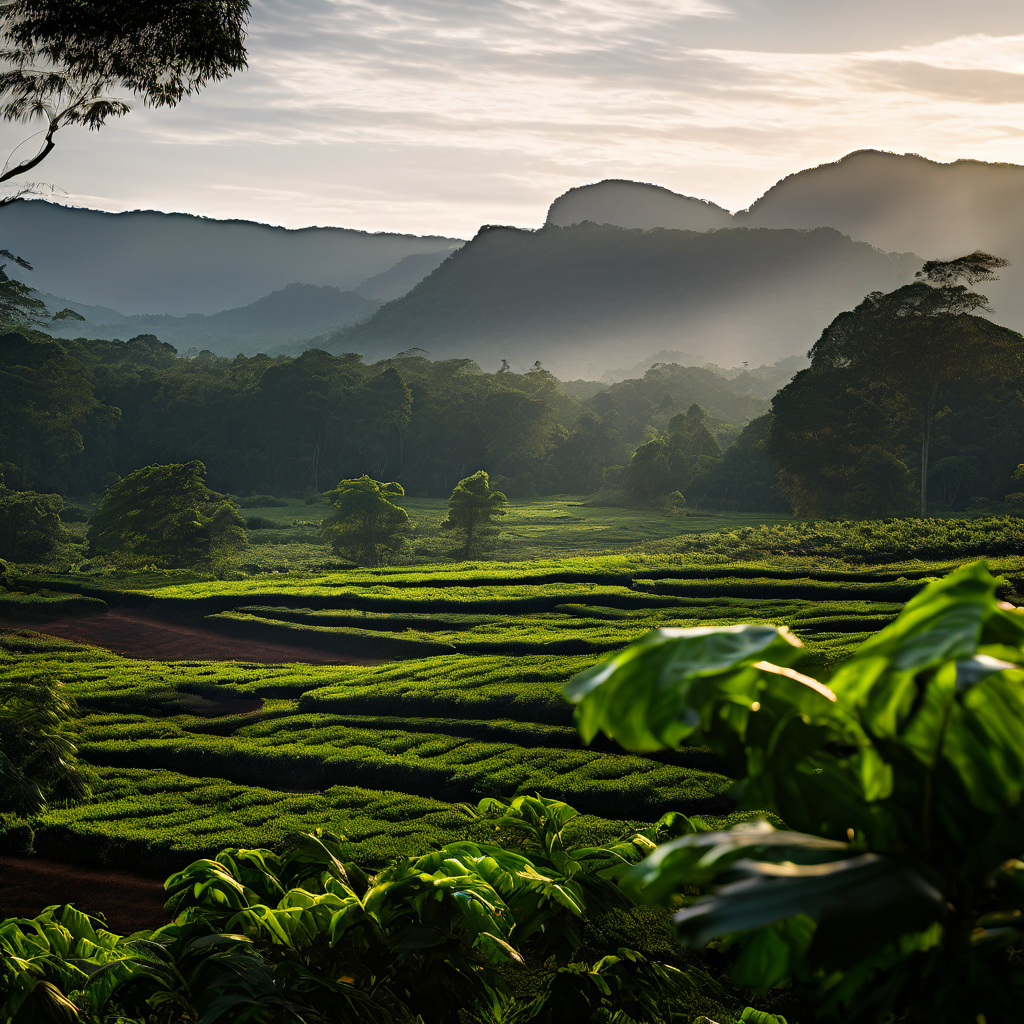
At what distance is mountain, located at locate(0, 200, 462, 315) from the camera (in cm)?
16075

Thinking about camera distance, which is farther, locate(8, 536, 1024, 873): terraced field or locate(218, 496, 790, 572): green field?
locate(218, 496, 790, 572): green field

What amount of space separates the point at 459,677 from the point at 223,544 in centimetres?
1512

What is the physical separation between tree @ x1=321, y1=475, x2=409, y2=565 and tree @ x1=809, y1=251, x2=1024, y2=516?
16.5m

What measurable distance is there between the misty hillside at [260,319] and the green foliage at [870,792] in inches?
6320

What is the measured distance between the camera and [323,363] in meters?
48.9

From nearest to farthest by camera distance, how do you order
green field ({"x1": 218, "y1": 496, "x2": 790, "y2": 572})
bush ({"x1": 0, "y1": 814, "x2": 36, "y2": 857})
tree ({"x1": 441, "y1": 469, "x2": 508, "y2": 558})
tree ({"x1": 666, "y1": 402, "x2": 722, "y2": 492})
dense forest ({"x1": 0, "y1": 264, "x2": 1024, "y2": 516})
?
bush ({"x1": 0, "y1": 814, "x2": 36, "y2": 857})
tree ({"x1": 441, "y1": 469, "x2": 508, "y2": 558})
green field ({"x1": 218, "y1": 496, "x2": 790, "y2": 572})
dense forest ({"x1": 0, "y1": 264, "x2": 1024, "y2": 516})
tree ({"x1": 666, "y1": 402, "x2": 722, "y2": 492})

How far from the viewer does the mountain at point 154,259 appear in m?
161

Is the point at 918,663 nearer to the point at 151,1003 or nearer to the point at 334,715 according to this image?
the point at 151,1003

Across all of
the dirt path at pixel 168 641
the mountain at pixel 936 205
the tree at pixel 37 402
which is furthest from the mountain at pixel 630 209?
the dirt path at pixel 168 641

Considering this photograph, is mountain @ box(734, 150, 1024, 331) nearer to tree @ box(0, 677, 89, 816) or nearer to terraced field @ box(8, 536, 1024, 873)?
terraced field @ box(8, 536, 1024, 873)

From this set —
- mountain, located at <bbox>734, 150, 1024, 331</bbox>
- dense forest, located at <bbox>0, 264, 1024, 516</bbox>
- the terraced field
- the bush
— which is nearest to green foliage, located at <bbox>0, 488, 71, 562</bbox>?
the terraced field

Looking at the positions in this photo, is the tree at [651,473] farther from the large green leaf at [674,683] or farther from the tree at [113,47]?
the large green leaf at [674,683]

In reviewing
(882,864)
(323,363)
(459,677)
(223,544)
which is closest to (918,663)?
(882,864)

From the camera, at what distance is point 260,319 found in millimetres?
183500
